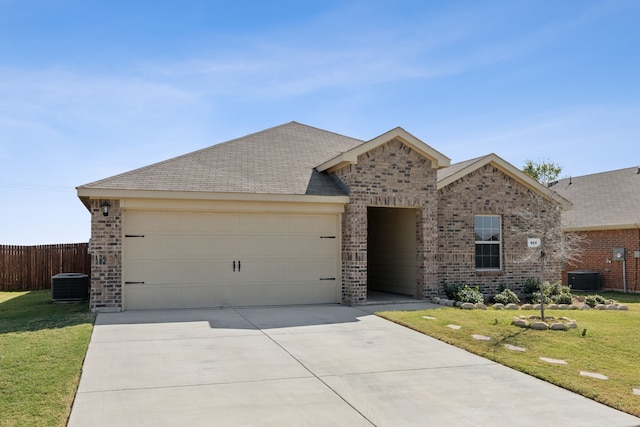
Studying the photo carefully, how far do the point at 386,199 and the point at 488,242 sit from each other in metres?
3.85

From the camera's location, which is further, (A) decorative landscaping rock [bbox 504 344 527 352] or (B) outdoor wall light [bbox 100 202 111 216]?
(B) outdoor wall light [bbox 100 202 111 216]

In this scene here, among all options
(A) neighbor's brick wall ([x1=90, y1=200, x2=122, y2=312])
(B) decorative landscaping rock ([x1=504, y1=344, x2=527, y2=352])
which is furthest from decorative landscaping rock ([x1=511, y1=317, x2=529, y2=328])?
(A) neighbor's brick wall ([x1=90, y1=200, x2=122, y2=312])

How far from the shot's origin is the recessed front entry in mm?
15289

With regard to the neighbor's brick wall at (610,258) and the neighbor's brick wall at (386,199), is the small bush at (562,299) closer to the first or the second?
the neighbor's brick wall at (386,199)

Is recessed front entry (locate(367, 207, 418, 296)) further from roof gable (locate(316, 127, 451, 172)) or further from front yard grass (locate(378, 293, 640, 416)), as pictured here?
front yard grass (locate(378, 293, 640, 416))

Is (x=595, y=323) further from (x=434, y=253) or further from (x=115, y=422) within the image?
(x=115, y=422)

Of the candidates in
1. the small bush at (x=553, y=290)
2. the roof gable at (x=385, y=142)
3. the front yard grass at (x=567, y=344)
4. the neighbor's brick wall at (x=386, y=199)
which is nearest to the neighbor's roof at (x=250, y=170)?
the roof gable at (x=385, y=142)

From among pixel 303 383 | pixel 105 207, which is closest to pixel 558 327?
pixel 303 383

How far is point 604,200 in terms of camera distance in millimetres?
22578

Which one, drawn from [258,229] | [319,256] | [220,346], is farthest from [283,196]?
[220,346]

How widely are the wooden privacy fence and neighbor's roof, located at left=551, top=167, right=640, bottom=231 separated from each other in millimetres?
17656

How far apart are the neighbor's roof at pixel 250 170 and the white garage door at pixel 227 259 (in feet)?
2.32

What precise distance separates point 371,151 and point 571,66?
564 cm

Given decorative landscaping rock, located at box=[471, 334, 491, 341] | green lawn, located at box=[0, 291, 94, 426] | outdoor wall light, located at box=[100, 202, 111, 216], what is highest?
outdoor wall light, located at box=[100, 202, 111, 216]
